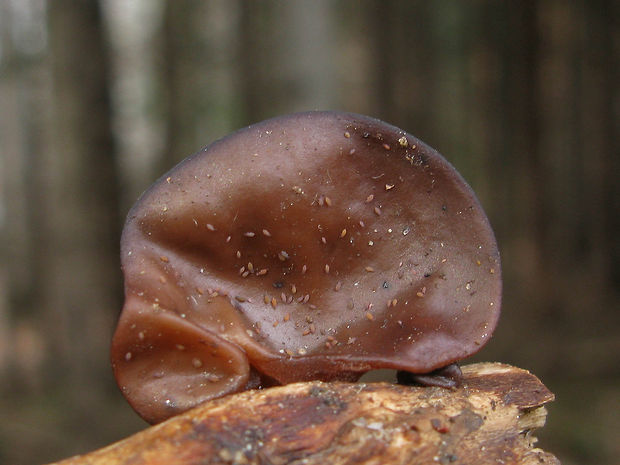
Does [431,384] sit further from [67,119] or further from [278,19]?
[67,119]

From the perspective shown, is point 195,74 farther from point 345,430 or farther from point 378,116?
point 345,430

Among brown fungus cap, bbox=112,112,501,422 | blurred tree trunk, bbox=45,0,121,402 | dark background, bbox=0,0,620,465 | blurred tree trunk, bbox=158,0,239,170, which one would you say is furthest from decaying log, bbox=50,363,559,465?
blurred tree trunk, bbox=158,0,239,170

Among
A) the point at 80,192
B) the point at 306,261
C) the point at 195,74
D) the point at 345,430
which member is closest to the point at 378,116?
the point at 80,192

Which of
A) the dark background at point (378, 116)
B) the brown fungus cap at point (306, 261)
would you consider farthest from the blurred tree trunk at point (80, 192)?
the brown fungus cap at point (306, 261)

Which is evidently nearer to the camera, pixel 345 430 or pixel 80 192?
pixel 345 430

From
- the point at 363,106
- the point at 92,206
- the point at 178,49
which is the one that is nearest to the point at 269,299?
the point at 363,106

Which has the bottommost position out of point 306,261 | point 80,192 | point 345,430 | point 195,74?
point 80,192

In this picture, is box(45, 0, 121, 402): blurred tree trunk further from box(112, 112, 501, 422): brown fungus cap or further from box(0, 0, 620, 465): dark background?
box(112, 112, 501, 422): brown fungus cap
